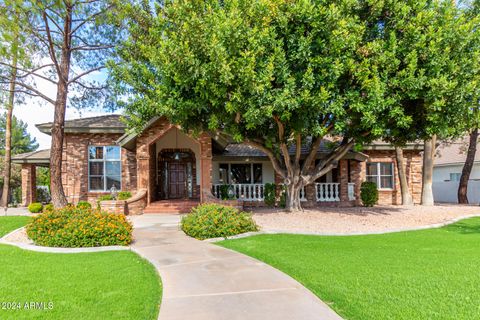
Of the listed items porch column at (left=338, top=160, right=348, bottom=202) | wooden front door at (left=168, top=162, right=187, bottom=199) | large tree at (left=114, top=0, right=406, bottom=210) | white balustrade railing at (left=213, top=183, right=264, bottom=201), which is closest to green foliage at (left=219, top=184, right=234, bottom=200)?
white balustrade railing at (left=213, top=183, right=264, bottom=201)

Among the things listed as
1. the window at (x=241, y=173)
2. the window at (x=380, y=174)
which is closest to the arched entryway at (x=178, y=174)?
the window at (x=241, y=173)

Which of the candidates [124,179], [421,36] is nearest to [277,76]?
[421,36]

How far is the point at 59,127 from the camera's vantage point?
47.7 ft

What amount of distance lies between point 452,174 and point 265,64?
2595 cm

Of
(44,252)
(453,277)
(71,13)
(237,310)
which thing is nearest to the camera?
(237,310)

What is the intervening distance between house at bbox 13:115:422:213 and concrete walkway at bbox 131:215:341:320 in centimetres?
918

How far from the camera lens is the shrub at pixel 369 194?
17891 mm

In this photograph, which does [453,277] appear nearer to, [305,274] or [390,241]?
[305,274]

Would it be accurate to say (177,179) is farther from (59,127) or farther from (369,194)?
(369,194)

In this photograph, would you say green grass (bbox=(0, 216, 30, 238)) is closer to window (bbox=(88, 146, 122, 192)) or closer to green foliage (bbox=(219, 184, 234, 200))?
window (bbox=(88, 146, 122, 192))

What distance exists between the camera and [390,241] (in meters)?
8.49

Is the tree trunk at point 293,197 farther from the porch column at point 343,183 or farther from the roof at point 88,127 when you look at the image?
the roof at point 88,127

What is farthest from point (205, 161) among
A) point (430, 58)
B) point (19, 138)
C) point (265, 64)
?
point (19, 138)

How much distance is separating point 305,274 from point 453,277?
241cm
